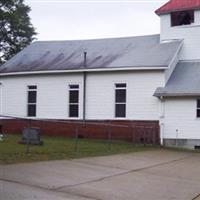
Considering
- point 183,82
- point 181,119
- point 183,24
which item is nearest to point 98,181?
point 181,119

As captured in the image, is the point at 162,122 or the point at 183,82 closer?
the point at 162,122

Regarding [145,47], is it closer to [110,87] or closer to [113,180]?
[110,87]

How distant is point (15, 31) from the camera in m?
53.8

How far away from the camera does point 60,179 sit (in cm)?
1215

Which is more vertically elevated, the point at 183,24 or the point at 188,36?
the point at 183,24

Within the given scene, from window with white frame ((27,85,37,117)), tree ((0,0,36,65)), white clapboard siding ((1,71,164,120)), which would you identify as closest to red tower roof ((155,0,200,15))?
white clapboard siding ((1,71,164,120))

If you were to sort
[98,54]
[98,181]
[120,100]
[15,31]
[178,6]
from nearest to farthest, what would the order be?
[98,181] → [120,100] → [178,6] → [98,54] → [15,31]

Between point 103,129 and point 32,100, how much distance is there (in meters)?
5.65

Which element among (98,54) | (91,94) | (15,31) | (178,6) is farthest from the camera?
(15,31)

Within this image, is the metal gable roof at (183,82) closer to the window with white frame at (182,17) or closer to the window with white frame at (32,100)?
the window with white frame at (182,17)

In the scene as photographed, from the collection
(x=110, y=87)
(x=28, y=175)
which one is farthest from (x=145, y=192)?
(x=110, y=87)

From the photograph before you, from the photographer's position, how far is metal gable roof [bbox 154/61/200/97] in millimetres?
27109

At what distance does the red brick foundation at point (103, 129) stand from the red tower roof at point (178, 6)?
734 cm

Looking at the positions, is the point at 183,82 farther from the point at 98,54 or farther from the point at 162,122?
the point at 98,54
